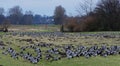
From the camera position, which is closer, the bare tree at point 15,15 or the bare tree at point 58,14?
the bare tree at point 58,14

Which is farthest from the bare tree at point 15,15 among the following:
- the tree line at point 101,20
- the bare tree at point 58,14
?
the tree line at point 101,20

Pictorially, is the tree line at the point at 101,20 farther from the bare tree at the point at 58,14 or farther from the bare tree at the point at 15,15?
the bare tree at the point at 15,15

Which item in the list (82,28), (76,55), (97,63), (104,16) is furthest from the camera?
(104,16)

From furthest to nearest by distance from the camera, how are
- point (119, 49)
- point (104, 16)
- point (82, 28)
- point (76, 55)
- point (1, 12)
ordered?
point (1, 12) < point (104, 16) < point (82, 28) < point (119, 49) < point (76, 55)

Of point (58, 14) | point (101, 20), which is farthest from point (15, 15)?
point (101, 20)

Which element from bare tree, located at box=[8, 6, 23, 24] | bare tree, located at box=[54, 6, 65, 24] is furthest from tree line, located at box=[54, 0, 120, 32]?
bare tree, located at box=[8, 6, 23, 24]

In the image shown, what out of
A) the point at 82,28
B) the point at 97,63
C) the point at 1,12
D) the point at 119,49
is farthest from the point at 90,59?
the point at 1,12

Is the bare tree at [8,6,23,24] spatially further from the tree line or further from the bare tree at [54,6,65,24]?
the tree line

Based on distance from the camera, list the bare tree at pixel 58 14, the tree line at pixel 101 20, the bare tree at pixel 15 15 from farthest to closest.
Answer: the bare tree at pixel 15 15, the bare tree at pixel 58 14, the tree line at pixel 101 20

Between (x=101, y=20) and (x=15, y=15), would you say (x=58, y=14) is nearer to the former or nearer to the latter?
(x=15, y=15)

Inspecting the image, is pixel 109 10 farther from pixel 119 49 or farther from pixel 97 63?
pixel 97 63

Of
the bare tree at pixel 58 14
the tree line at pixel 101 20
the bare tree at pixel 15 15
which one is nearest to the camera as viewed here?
the tree line at pixel 101 20

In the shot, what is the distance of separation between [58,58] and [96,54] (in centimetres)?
220

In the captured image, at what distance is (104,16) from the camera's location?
76.8m
